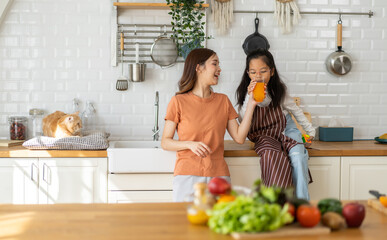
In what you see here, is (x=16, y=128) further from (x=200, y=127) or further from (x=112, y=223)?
(x=112, y=223)

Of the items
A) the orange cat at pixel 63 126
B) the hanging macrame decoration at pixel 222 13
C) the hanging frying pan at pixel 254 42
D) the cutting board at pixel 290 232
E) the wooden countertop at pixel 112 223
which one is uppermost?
the hanging macrame decoration at pixel 222 13

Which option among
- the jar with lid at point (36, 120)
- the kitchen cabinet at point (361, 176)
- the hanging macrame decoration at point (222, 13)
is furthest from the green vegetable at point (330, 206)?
the jar with lid at point (36, 120)

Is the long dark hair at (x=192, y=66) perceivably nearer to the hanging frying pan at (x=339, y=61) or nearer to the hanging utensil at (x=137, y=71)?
the hanging utensil at (x=137, y=71)

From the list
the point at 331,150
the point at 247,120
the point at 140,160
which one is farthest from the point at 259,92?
the point at 140,160

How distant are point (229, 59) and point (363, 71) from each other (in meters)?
1.10

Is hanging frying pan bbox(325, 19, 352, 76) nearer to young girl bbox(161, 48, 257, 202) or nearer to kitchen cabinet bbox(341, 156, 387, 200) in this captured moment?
kitchen cabinet bbox(341, 156, 387, 200)

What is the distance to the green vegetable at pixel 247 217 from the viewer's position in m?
1.29

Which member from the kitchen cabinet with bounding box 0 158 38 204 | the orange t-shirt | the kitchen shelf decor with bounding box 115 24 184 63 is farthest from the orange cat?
the orange t-shirt

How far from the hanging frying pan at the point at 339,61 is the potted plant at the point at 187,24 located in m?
1.02

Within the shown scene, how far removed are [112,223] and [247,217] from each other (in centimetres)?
45

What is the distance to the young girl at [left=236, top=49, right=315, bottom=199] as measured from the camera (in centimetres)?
270

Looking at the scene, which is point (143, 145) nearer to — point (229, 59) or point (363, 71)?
point (229, 59)

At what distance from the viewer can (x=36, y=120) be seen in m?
3.41

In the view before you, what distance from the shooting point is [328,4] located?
360 cm
